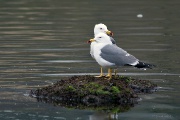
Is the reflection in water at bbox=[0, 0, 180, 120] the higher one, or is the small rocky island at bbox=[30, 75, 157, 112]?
the reflection in water at bbox=[0, 0, 180, 120]

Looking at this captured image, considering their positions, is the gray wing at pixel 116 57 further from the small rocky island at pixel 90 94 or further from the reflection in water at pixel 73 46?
the reflection in water at pixel 73 46

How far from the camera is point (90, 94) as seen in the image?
15570 mm

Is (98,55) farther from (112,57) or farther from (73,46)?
(73,46)

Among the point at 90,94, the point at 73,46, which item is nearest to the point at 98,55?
the point at 90,94

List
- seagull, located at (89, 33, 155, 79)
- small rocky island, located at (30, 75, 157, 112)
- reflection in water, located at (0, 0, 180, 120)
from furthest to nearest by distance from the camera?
seagull, located at (89, 33, 155, 79), small rocky island, located at (30, 75, 157, 112), reflection in water, located at (0, 0, 180, 120)

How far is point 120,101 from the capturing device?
15.5 m

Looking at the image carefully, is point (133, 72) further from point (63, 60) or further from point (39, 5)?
point (39, 5)

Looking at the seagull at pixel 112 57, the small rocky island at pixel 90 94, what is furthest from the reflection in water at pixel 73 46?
the seagull at pixel 112 57

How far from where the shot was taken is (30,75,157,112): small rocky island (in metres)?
15.4

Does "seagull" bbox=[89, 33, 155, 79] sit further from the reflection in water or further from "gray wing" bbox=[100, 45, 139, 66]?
Result: the reflection in water

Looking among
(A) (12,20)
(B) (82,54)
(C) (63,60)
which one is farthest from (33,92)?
(A) (12,20)

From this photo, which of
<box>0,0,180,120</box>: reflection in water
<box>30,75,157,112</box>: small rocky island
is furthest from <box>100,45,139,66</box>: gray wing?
<box>0,0,180,120</box>: reflection in water

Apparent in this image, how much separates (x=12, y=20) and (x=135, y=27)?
21.7 feet

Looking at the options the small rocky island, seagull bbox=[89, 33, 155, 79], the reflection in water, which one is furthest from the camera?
seagull bbox=[89, 33, 155, 79]
